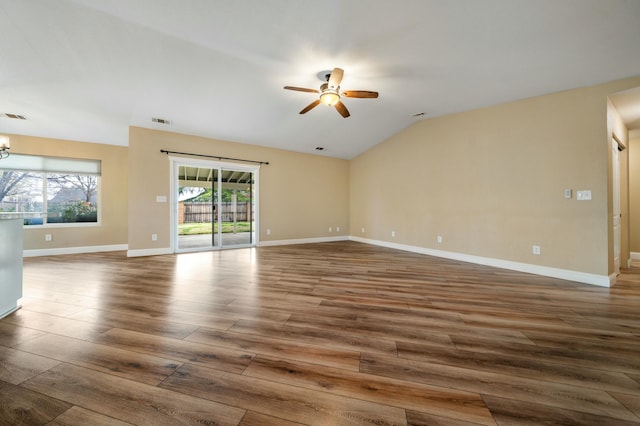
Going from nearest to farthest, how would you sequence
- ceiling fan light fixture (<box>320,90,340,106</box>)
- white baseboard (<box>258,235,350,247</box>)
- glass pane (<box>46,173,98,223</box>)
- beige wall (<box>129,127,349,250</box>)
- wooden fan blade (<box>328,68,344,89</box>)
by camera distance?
1. wooden fan blade (<box>328,68,344,89</box>)
2. ceiling fan light fixture (<box>320,90,340,106</box>)
3. beige wall (<box>129,127,349,250</box>)
4. glass pane (<box>46,173,98,223</box>)
5. white baseboard (<box>258,235,350,247</box>)

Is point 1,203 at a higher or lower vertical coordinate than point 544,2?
lower

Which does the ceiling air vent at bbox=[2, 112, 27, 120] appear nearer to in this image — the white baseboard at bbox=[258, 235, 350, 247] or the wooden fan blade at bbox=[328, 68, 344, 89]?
the white baseboard at bbox=[258, 235, 350, 247]

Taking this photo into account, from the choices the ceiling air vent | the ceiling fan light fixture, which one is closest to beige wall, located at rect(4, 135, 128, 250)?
the ceiling air vent

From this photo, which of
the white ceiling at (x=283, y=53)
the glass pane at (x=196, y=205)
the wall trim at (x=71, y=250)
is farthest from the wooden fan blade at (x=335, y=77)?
the wall trim at (x=71, y=250)

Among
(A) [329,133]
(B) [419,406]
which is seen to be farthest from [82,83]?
(B) [419,406]

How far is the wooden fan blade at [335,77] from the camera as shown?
2.99 m

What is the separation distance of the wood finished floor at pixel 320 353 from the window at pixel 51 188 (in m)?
3.14

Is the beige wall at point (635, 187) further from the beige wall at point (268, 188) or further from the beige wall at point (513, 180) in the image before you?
the beige wall at point (268, 188)

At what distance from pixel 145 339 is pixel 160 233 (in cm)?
411

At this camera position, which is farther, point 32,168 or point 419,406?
point 32,168

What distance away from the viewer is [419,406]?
4.04 ft

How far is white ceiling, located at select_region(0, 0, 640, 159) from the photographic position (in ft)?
7.84

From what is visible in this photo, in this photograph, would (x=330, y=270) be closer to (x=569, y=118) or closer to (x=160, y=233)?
(x=160, y=233)

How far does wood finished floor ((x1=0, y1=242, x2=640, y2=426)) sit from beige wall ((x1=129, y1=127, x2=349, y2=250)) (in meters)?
2.07
